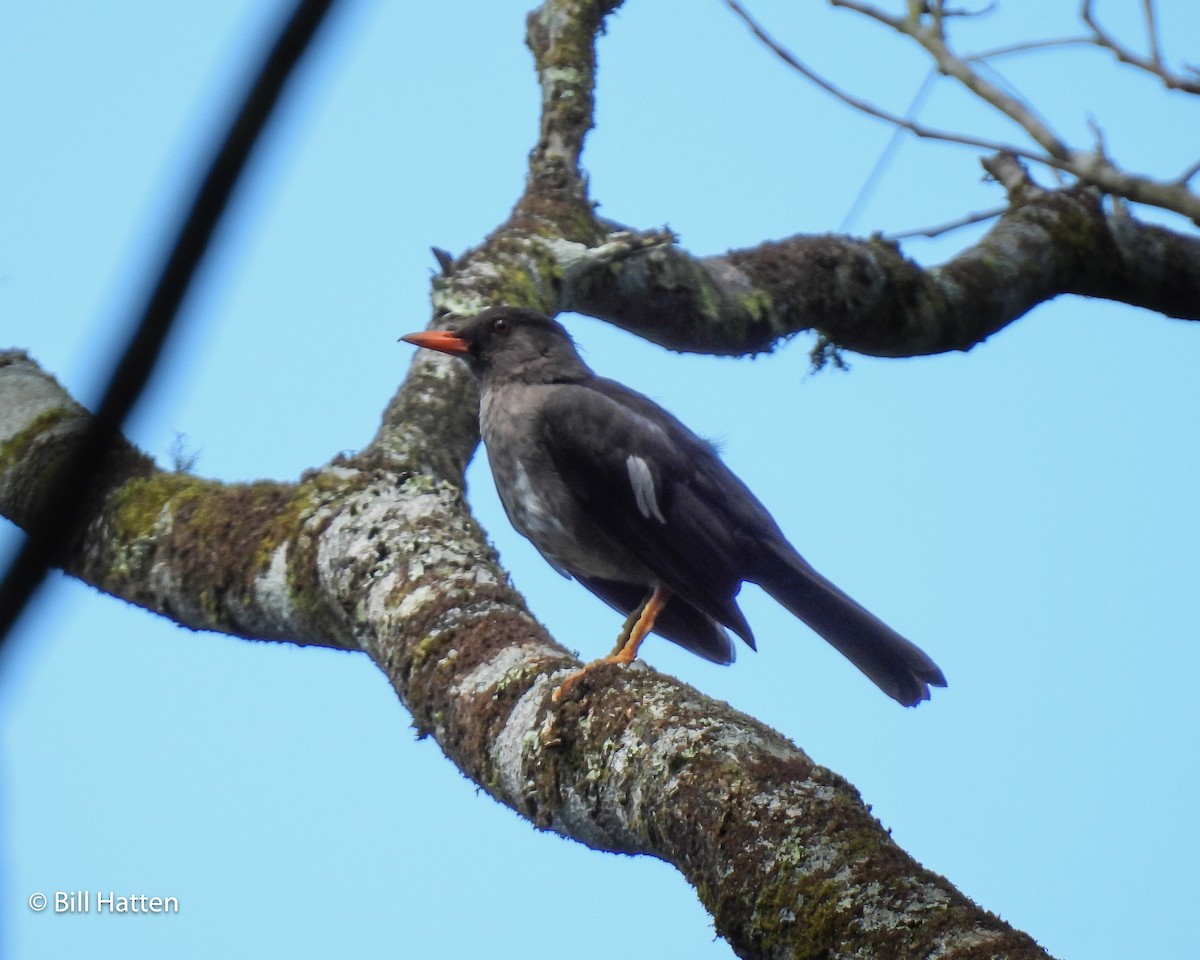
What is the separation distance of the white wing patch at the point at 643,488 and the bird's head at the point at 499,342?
582 millimetres

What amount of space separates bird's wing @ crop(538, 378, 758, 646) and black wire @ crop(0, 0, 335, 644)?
347 cm

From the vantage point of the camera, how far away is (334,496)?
11.3 ft

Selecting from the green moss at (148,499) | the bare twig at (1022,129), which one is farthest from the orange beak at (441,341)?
the bare twig at (1022,129)

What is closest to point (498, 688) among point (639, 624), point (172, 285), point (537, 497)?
point (639, 624)

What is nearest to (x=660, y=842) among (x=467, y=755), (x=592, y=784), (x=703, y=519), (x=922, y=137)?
(x=592, y=784)

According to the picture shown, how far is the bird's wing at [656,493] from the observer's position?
4145 mm

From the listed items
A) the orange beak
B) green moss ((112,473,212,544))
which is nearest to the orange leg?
the orange beak

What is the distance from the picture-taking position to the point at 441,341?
178 inches

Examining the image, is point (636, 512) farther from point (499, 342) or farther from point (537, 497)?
point (499, 342)

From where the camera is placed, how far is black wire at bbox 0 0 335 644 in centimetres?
65

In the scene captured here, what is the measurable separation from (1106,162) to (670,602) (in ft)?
9.43

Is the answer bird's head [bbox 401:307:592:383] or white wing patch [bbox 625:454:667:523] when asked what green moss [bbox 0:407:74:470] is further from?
white wing patch [bbox 625:454:667:523]

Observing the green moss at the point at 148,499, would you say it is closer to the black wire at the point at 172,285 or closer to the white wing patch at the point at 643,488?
the white wing patch at the point at 643,488

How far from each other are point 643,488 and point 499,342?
0.77 m
